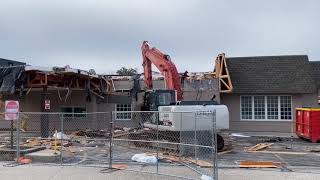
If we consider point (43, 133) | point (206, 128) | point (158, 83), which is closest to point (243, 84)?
point (158, 83)


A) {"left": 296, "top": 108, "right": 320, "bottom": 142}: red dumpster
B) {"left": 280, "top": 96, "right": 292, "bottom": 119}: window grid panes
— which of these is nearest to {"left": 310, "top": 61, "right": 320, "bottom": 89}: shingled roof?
{"left": 280, "top": 96, "right": 292, "bottom": 119}: window grid panes

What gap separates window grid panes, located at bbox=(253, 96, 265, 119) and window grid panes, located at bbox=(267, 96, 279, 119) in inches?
16.3

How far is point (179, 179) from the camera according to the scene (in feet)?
46.1

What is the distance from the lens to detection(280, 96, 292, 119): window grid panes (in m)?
36.3

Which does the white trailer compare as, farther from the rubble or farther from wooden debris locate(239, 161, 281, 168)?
wooden debris locate(239, 161, 281, 168)

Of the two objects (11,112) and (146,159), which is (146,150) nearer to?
(146,159)

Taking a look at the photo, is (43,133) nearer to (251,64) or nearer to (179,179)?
(251,64)

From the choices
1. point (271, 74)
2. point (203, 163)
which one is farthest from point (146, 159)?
point (271, 74)

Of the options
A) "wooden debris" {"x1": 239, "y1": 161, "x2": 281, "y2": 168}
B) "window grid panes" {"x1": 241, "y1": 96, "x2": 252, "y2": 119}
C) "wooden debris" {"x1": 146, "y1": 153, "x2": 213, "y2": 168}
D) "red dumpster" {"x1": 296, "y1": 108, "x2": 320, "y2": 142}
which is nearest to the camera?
"wooden debris" {"x1": 146, "y1": 153, "x2": 213, "y2": 168}

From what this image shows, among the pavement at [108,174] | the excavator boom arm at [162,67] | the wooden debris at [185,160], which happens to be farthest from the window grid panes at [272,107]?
the pavement at [108,174]

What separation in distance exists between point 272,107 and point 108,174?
23.2 m

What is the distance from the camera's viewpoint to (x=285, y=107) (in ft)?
120

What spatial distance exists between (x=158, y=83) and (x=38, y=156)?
18.2 metres

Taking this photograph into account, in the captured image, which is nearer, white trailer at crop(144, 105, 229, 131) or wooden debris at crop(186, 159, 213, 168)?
wooden debris at crop(186, 159, 213, 168)
